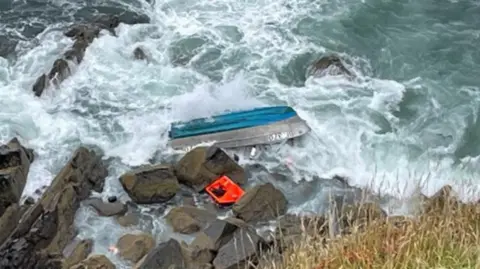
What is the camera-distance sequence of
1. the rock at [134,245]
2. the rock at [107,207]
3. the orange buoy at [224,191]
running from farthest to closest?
the orange buoy at [224,191] → the rock at [107,207] → the rock at [134,245]

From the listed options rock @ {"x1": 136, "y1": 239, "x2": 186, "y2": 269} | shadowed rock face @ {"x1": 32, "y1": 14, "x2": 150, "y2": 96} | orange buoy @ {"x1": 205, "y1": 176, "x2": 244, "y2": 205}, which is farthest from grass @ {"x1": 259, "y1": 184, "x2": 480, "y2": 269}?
shadowed rock face @ {"x1": 32, "y1": 14, "x2": 150, "y2": 96}

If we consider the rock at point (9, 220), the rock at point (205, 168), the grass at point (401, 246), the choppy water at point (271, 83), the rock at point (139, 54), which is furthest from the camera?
the rock at point (139, 54)

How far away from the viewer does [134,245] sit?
10781 mm

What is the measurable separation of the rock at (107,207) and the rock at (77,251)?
0.67m

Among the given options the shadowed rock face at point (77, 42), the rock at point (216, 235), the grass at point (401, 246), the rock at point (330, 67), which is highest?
the grass at point (401, 246)

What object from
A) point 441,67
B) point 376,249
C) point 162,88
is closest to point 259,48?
point 162,88

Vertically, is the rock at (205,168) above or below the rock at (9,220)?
above

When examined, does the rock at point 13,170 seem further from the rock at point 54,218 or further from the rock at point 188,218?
the rock at point 188,218

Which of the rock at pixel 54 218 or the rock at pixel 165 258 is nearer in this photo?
the rock at pixel 165 258

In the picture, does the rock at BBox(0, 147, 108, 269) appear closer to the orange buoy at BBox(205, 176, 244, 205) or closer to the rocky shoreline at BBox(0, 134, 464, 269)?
the rocky shoreline at BBox(0, 134, 464, 269)

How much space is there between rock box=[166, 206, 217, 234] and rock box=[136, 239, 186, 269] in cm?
111

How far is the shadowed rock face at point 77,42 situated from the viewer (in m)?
14.8

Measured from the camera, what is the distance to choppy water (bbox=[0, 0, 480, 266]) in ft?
43.8

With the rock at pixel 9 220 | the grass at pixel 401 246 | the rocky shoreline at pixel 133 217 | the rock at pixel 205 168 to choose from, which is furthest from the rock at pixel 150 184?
the grass at pixel 401 246
